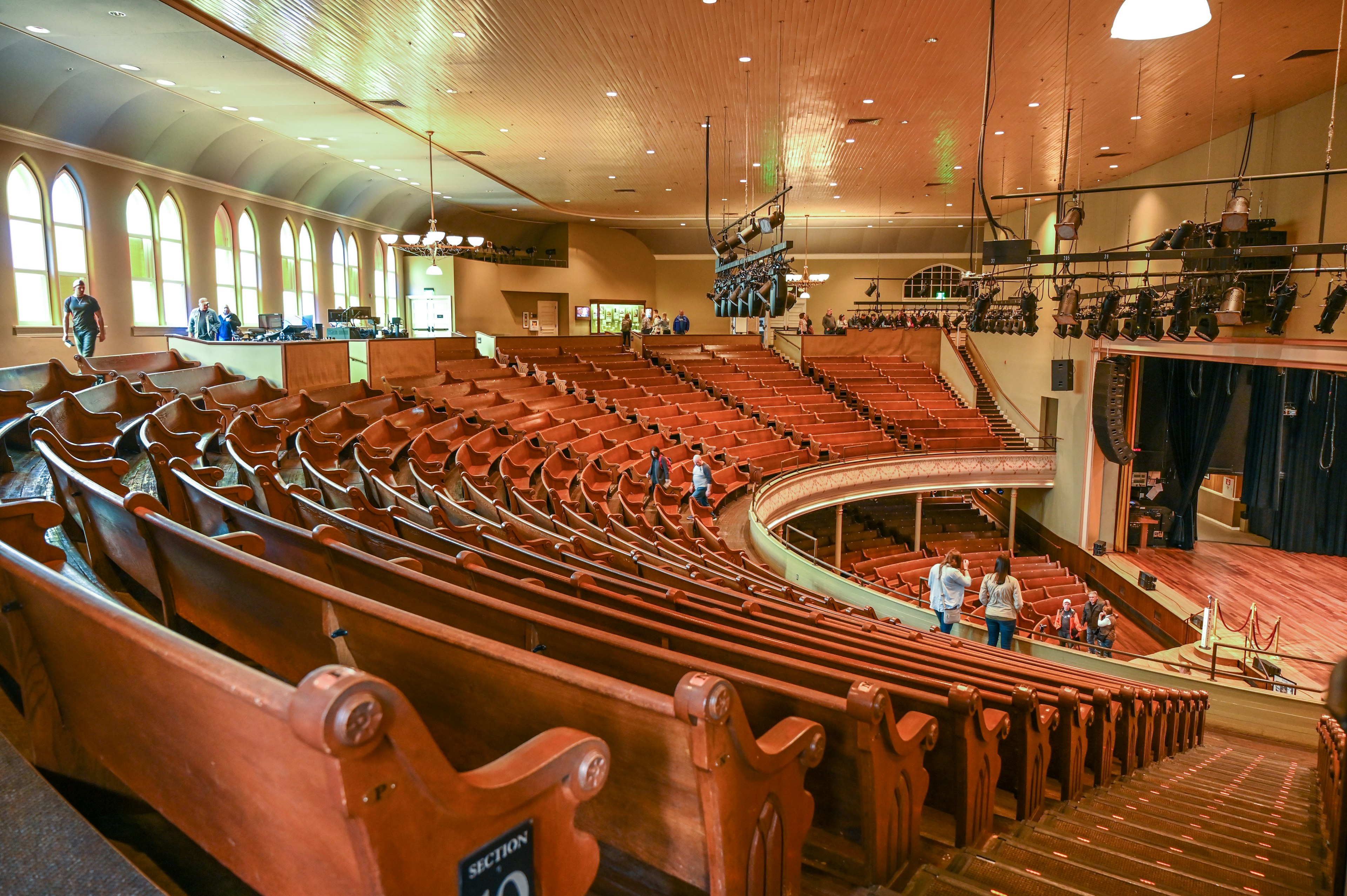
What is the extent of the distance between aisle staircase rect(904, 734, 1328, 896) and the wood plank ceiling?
21.1ft

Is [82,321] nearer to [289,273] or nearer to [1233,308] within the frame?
[289,273]

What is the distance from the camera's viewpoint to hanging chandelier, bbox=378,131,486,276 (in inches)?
508

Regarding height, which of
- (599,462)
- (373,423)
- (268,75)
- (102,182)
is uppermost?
(268,75)

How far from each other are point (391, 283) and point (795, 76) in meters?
14.3

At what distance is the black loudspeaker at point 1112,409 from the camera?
14242 millimetres

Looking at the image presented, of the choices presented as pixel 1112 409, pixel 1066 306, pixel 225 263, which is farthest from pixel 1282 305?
pixel 225 263

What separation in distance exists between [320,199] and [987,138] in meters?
12.8

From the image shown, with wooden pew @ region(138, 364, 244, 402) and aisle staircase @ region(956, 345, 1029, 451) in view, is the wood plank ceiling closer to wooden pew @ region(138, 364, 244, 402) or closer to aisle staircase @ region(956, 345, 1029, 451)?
wooden pew @ region(138, 364, 244, 402)

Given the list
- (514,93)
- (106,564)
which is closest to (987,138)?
(514,93)

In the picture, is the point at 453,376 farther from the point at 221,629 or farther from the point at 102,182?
the point at 221,629

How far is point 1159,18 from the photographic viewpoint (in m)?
2.80

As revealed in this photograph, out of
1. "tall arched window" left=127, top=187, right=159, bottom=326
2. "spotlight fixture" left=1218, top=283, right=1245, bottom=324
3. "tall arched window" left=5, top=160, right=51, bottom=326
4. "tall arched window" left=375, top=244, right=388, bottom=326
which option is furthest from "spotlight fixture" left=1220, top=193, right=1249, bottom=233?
"tall arched window" left=375, top=244, right=388, bottom=326

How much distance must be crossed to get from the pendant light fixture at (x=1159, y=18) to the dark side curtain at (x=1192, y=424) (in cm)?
1430

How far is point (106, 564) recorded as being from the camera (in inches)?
97.2
